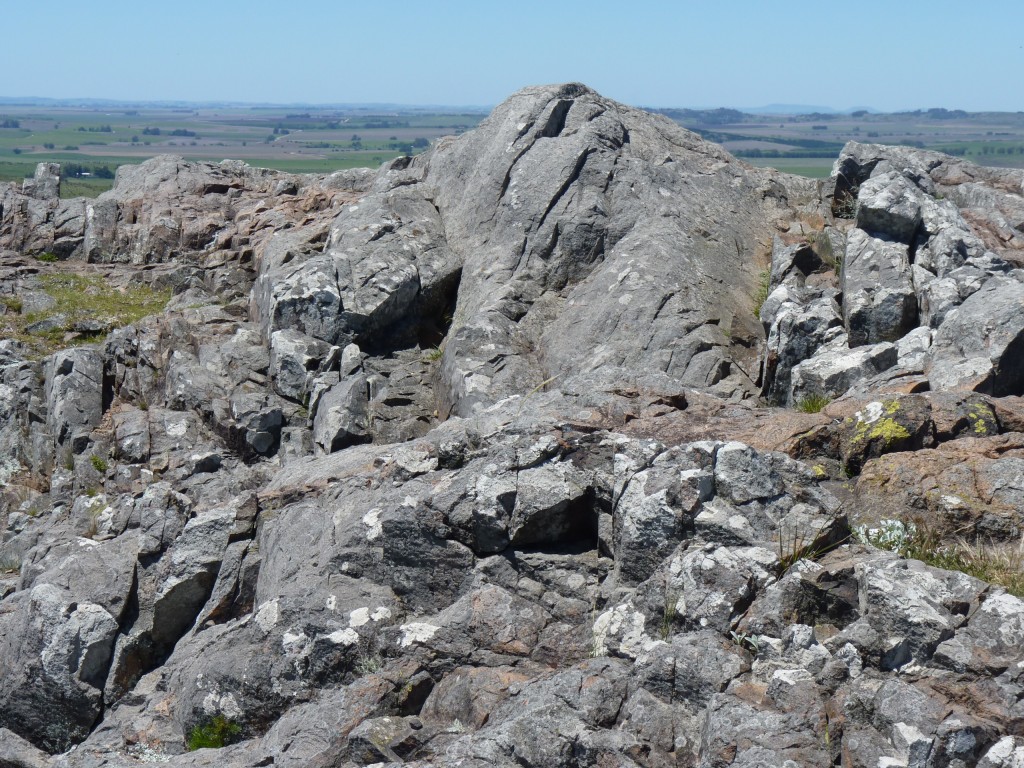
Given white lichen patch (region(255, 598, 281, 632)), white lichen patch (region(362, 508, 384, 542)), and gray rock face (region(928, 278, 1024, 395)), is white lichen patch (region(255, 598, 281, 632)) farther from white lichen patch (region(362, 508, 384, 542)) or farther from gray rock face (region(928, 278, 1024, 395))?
gray rock face (region(928, 278, 1024, 395))

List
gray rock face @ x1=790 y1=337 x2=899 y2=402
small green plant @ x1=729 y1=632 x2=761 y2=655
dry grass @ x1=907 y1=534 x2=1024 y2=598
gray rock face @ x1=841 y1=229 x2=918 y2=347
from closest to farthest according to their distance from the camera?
small green plant @ x1=729 y1=632 x2=761 y2=655 < dry grass @ x1=907 y1=534 x2=1024 y2=598 < gray rock face @ x1=790 y1=337 x2=899 y2=402 < gray rock face @ x1=841 y1=229 x2=918 y2=347

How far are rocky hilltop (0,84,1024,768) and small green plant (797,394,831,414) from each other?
0.06 meters

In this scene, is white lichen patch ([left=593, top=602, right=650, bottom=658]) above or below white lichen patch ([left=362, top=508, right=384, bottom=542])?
below

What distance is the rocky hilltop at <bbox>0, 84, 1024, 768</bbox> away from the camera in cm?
848

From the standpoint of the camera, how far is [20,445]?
22.4m

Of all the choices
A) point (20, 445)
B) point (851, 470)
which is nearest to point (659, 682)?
point (851, 470)

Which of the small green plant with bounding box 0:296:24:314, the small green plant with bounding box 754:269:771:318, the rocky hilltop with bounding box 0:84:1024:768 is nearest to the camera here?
the rocky hilltop with bounding box 0:84:1024:768

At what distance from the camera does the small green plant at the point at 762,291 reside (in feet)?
67.1

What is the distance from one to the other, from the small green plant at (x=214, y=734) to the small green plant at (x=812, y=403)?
372 inches

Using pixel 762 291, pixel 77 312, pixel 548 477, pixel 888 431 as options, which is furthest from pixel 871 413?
pixel 77 312

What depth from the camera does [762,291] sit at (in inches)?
833

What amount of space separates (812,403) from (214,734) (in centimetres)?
998

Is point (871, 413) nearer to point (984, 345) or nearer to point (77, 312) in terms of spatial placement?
point (984, 345)

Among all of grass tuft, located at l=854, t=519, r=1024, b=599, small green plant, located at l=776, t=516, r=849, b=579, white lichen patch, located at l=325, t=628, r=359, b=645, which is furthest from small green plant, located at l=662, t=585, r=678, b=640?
white lichen patch, located at l=325, t=628, r=359, b=645
